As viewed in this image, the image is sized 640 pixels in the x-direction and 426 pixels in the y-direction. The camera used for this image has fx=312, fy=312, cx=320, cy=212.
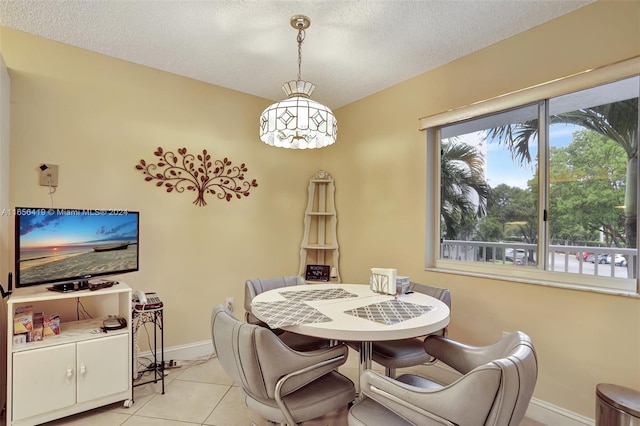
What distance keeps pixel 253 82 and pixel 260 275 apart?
1.97 metres

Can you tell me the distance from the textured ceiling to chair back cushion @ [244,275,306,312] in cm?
181

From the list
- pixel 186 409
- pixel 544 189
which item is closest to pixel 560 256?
pixel 544 189

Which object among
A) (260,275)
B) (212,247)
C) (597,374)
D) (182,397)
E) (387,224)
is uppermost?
(387,224)

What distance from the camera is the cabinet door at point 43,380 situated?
5.89ft

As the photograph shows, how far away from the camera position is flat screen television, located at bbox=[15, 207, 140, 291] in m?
1.91

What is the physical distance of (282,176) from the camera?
3.55 meters

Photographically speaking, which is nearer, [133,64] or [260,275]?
[133,64]

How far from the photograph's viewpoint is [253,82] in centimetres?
303

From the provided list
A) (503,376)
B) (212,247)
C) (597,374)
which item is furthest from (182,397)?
(597,374)

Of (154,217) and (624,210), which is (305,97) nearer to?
(154,217)

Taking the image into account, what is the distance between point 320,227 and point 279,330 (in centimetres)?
178

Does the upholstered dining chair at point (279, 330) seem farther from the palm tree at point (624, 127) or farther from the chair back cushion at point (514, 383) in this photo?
the palm tree at point (624, 127)

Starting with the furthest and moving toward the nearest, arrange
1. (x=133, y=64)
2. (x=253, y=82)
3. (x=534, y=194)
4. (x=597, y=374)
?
1. (x=253, y=82)
2. (x=133, y=64)
3. (x=534, y=194)
4. (x=597, y=374)

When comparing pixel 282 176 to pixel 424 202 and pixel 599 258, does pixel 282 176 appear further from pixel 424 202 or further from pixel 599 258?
pixel 599 258
